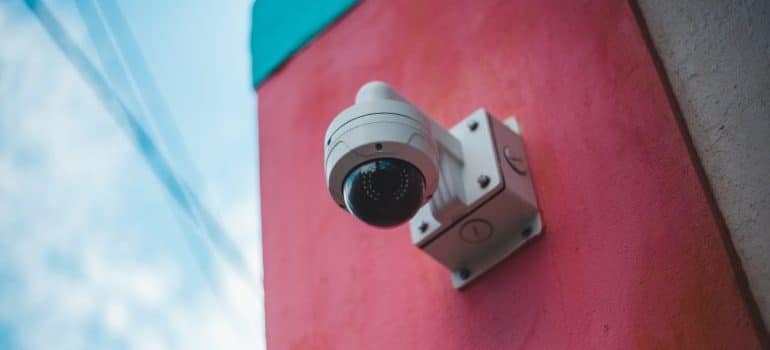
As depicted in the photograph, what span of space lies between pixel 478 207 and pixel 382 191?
0.21 meters

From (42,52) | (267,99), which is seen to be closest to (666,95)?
(267,99)

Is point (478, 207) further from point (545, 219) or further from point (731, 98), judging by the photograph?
point (731, 98)

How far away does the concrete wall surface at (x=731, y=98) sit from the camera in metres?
0.92

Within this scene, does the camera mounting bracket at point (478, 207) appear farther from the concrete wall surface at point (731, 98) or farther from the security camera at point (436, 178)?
the concrete wall surface at point (731, 98)

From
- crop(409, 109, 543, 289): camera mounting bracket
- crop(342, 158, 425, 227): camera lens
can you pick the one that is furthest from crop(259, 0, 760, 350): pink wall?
crop(342, 158, 425, 227): camera lens

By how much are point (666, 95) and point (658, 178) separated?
0.13 metres

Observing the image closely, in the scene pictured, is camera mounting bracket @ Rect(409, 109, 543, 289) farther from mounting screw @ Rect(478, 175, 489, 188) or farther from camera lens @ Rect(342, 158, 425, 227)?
camera lens @ Rect(342, 158, 425, 227)

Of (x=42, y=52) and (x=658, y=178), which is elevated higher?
(x=42, y=52)

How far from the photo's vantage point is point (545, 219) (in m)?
1.14

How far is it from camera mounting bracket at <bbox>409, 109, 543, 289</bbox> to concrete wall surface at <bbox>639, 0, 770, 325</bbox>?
24cm

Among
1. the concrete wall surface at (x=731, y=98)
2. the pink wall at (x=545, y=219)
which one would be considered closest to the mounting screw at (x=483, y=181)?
the pink wall at (x=545, y=219)

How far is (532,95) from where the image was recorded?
1286mm

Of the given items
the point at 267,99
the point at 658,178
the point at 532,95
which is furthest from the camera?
the point at 267,99

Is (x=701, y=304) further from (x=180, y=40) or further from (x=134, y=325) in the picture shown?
(x=180, y=40)
